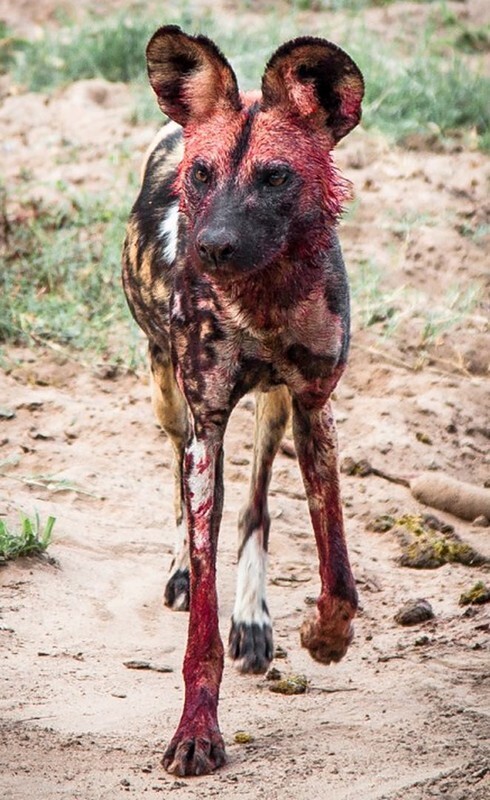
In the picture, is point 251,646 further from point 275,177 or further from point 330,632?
point 275,177

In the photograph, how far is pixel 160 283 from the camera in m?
4.79

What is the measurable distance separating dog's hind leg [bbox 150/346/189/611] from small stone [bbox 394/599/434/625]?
0.74 meters

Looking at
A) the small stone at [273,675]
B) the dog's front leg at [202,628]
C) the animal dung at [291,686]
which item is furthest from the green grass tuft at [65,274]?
the dog's front leg at [202,628]

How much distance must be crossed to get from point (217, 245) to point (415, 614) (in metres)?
1.74

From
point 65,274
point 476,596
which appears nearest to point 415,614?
point 476,596

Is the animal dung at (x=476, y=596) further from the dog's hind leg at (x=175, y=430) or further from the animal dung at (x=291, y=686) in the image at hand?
the dog's hind leg at (x=175, y=430)

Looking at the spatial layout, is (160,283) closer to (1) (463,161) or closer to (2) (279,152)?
(2) (279,152)

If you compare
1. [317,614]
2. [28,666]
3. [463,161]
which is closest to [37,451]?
[28,666]

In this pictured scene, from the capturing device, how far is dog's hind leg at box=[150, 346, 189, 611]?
504cm

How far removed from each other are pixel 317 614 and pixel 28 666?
34.8 inches

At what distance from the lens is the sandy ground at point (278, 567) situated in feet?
12.0

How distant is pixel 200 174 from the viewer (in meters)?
3.66

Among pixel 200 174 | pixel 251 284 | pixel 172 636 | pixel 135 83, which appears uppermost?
pixel 135 83

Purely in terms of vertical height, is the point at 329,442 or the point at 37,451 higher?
the point at 329,442
